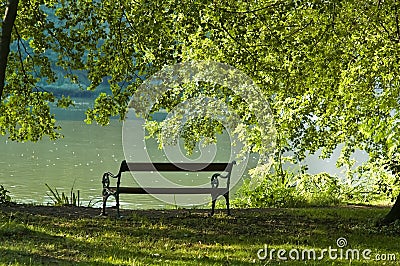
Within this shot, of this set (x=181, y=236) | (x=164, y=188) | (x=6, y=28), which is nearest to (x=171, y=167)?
(x=164, y=188)

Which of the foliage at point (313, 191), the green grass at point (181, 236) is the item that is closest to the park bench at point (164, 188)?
the green grass at point (181, 236)

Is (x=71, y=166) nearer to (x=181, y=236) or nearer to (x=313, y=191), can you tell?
(x=313, y=191)

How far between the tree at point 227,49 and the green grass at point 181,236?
135 cm

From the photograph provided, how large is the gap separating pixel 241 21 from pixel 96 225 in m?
4.09

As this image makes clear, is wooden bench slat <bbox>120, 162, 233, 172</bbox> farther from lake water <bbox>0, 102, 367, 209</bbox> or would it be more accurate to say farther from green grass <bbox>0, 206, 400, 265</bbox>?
lake water <bbox>0, 102, 367, 209</bbox>

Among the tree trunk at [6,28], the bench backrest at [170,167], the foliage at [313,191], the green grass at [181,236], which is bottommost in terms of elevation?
the green grass at [181,236]

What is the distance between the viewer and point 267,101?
13875 mm

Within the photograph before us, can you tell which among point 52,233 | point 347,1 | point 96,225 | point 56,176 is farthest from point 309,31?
point 56,176

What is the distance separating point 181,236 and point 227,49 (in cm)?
412

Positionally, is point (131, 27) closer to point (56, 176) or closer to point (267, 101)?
point (267, 101)

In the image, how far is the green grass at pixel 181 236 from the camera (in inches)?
243

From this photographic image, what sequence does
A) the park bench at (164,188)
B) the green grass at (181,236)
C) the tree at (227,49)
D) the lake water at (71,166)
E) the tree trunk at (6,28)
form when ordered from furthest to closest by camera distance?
the lake water at (71,166), the park bench at (164,188), the tree at (227,49), the tree trunk at (6,28), the green grass at (181,236)

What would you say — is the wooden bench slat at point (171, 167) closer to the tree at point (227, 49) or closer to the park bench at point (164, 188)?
the park bench at point (164, 188)

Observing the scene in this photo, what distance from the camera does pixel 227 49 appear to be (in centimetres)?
1058
